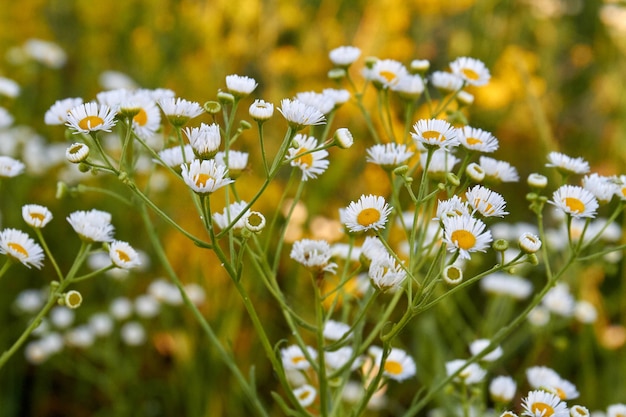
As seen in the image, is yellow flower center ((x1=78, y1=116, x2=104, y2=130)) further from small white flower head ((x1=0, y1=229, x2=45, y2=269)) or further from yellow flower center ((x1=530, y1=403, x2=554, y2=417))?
yellow flower center ((x1=530, y1=403, x2=554, y2=417))

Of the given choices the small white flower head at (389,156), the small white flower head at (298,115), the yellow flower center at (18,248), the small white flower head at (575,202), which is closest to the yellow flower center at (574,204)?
the small white flower head at (575,202)

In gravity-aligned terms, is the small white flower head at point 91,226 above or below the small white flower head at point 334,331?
above

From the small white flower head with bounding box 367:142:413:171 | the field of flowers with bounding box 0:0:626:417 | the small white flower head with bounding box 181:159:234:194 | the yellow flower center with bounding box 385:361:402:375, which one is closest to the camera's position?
the small white flower head with bounding box 181:159:234:194

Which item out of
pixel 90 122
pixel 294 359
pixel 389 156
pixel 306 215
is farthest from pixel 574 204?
pixel 306 215

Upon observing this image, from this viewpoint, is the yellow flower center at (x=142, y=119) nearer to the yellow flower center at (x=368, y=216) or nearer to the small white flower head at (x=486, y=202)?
the yellow flower center at (x=368, y=216)

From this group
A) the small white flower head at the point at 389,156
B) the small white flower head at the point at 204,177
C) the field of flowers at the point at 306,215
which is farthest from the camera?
the small white flower head at the point at 389,156

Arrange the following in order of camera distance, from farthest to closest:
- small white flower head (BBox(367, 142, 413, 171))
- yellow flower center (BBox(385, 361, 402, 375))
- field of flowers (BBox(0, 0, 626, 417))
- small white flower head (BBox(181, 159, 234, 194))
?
yellow flower center (BBox(385, 361, 402, 375)) < small white flower head (BBox(367, 142, 413, 171)) < field of flowers (BBox(0, 0, 626, 417)) < small white flower head (BBox(181, 159, 234, 194))

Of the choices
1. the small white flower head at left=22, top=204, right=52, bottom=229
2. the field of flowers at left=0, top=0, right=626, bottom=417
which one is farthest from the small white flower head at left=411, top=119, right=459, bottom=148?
Answer: the small white flower head at left=22, top=204, right=52, bottom=229
